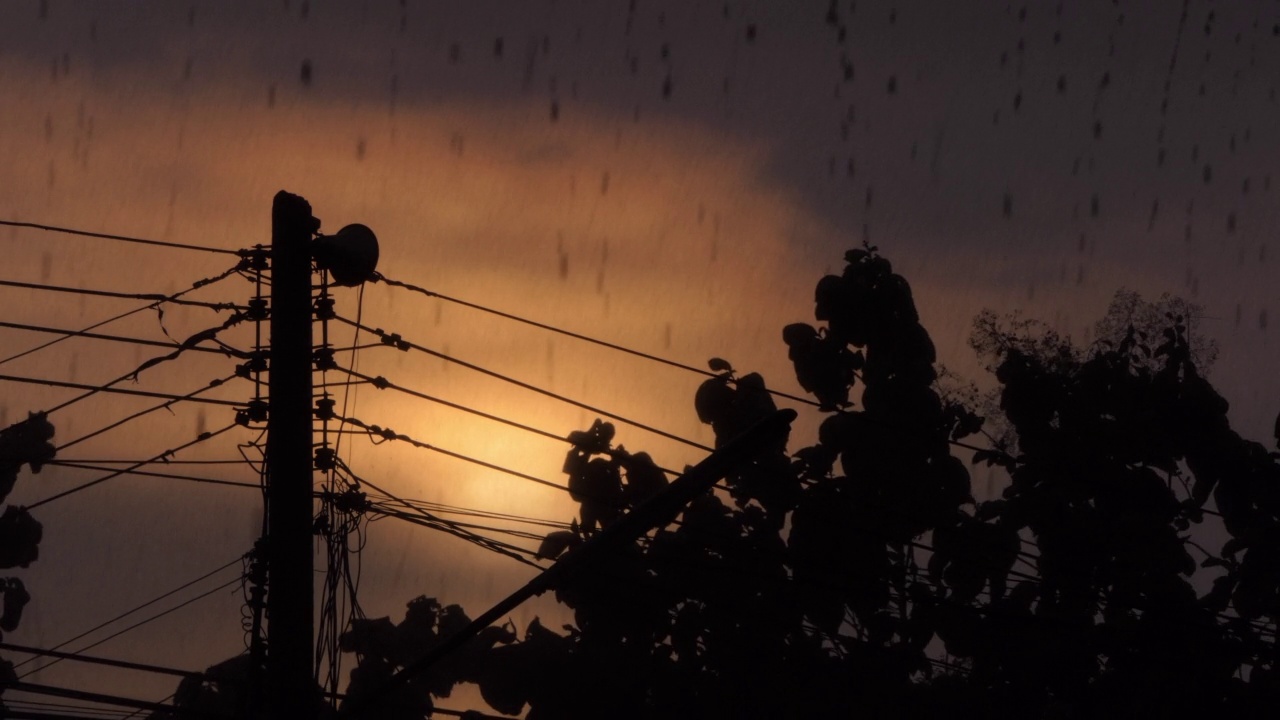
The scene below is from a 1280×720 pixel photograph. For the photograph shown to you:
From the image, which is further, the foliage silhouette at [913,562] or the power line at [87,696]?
the foliage silhouette at [913,562]

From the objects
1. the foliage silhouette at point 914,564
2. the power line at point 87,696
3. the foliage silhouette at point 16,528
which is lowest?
the power line at point 87,696

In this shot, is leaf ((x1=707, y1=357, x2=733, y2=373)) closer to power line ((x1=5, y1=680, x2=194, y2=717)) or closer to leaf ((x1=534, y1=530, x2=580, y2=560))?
leaf ((x1=534, y1=530, x2=580, y2=560))

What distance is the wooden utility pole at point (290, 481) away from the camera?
960 centimetres

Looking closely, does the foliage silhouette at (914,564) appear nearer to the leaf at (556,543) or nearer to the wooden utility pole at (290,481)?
the leaf at (556,543)

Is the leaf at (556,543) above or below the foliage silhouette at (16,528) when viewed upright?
below

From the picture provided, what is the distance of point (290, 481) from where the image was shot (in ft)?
32.2

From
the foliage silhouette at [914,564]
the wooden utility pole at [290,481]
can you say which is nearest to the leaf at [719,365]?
the foliage silhouette at [914,564]

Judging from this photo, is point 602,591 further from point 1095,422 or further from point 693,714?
point 1095,422

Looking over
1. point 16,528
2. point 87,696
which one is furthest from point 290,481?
point 16,528

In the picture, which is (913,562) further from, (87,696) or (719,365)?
(87,696)

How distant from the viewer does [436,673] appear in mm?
19250

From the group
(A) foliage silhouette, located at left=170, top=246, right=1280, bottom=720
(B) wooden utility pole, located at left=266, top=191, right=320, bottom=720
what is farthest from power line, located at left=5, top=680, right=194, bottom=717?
(A) foliage silhouette, located at left=170, top=246, right=1280, bottom=720

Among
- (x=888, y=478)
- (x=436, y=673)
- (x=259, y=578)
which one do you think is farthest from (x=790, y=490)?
(x=259, y=578)

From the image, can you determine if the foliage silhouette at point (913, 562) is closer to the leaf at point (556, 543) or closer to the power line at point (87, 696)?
the leaf at point (556, 543)
